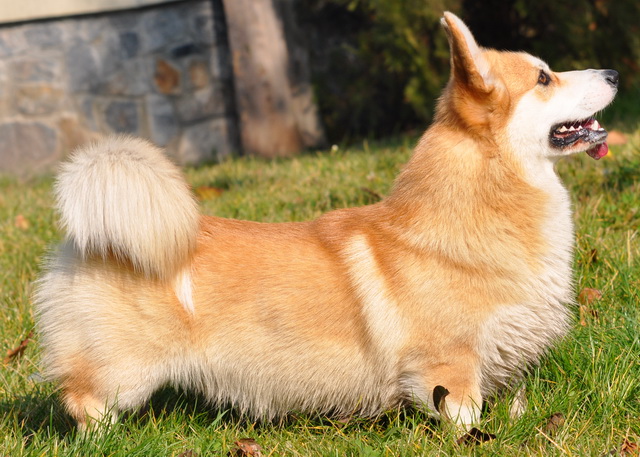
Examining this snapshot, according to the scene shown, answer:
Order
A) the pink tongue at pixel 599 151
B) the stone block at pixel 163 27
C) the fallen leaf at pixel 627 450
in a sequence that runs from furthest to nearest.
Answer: the stone block at pixel 163 27 → the pink tongue at pixel 599 151 → the fallen leaf at pixel 627 450

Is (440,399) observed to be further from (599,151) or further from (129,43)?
(129,43)

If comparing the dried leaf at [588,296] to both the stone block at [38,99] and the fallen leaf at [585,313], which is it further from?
the stone block at [38,99]

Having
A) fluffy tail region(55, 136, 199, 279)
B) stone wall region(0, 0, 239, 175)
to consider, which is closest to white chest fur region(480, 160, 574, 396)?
fluffy tail region(55, 136, 199, 279)

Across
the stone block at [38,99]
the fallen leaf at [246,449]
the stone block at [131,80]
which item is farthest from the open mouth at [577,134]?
the stone block at [38,99]

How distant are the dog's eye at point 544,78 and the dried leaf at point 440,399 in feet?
4.02

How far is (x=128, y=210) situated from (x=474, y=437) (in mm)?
1468

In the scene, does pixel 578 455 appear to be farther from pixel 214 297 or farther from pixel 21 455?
pixel 21 455

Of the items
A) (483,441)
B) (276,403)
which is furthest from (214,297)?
(483,441)

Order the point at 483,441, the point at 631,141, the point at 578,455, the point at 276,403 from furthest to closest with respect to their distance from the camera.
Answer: the point at 631,141
the point at 276,403
the point at 483,441
the point at 578,455

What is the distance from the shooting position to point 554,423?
275 cm

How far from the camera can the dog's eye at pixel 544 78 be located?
2.92m

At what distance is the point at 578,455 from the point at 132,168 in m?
1.85

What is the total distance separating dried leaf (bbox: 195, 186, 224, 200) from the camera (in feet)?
18.5

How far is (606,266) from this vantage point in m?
3.64
